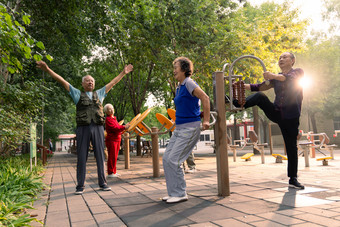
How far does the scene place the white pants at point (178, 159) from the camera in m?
4.09

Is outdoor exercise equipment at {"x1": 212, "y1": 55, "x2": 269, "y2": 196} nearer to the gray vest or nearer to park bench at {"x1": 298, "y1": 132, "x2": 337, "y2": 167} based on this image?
the gray vest

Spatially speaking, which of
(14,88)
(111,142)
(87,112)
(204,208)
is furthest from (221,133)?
(14,88)

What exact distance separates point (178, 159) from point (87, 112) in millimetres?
2119

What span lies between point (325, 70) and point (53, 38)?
2372 cm

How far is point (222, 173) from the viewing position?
441cm

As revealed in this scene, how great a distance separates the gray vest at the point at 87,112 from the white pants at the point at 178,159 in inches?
72.3

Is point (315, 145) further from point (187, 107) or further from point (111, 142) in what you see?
point (187, 107)

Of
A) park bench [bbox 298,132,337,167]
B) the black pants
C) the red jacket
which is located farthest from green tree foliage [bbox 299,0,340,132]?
the black pants

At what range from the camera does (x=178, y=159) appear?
411cm

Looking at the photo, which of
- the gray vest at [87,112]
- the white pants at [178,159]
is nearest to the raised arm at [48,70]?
the gray vest at [87,112]

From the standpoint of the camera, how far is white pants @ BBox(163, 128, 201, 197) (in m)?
4.09

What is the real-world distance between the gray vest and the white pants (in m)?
1.84

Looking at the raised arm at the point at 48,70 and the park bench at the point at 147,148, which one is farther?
the park bench at the point at 147,148

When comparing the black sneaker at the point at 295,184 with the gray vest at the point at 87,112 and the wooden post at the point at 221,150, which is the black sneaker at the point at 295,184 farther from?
the gray vest at the point at 87,112
